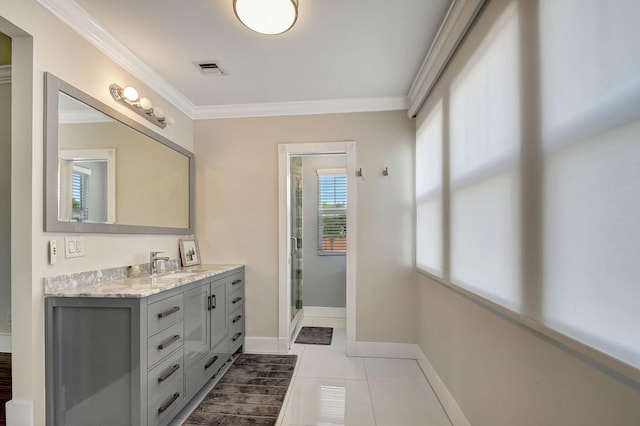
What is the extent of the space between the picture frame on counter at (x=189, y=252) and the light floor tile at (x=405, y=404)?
79.9 inches

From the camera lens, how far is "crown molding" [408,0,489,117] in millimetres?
1581

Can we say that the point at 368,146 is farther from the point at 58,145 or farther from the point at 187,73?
the point at 58,145

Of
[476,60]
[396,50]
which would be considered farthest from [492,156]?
[396,50]

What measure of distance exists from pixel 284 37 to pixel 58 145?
1541 millimetres

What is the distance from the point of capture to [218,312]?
2492 mm

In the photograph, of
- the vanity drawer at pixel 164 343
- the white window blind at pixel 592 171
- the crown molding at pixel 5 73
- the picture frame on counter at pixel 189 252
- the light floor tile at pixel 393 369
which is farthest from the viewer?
the picture frame on counter at pixel 189 252

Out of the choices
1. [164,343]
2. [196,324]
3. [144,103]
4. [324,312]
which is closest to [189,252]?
A: [196,324]

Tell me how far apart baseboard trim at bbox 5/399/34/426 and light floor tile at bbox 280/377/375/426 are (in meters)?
1.37

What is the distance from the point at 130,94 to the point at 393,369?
3.15 m

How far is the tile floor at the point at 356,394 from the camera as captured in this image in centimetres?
194

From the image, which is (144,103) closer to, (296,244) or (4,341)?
(296,244)

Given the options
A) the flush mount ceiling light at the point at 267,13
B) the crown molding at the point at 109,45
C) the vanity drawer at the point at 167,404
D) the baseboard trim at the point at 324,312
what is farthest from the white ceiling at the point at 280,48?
the baseboard trim at the point at 324,312

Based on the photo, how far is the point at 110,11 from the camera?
5.82ft

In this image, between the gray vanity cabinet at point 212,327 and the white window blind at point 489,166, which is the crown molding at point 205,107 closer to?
the white window blind at point 489,166
